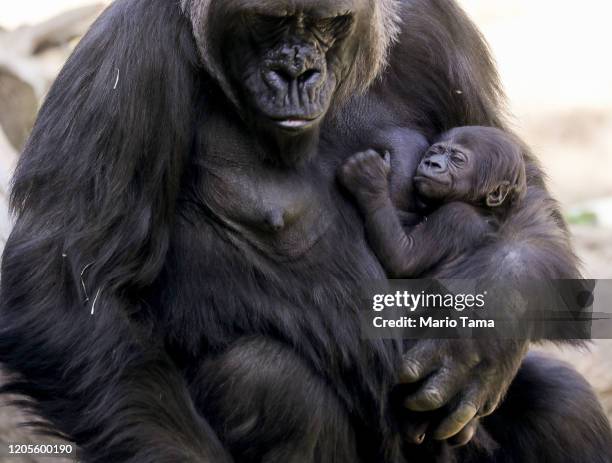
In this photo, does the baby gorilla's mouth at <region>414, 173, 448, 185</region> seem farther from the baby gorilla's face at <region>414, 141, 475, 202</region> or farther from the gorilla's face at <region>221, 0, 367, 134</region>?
the gorilla's face at <region>221, 0, 367, 134</region>

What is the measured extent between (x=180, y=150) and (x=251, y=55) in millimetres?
447

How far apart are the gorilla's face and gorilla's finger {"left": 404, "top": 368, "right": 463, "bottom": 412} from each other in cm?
→ 111

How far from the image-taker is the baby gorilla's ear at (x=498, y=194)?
5.08 m

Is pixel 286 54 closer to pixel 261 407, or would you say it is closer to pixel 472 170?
pixel 472 170

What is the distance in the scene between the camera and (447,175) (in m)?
4.99

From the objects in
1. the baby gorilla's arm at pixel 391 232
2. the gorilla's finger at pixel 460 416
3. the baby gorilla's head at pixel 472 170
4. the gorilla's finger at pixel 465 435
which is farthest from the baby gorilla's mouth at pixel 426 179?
the gorilla's finger at pixel 465 435

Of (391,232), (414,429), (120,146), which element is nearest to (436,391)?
(414,429)

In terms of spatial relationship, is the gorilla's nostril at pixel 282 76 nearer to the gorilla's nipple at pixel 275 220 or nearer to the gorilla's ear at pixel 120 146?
the gorilla's ear at pixel 120 146

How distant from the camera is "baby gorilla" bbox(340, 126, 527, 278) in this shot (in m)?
4.87

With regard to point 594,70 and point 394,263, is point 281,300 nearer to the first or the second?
point 394,263

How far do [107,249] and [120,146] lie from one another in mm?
379

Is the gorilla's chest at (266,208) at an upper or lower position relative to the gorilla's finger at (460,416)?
upper

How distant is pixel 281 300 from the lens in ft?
15.4

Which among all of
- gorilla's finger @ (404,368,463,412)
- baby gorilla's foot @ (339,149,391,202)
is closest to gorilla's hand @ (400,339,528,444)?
gorilla's finger @ (404,368,463,412)
